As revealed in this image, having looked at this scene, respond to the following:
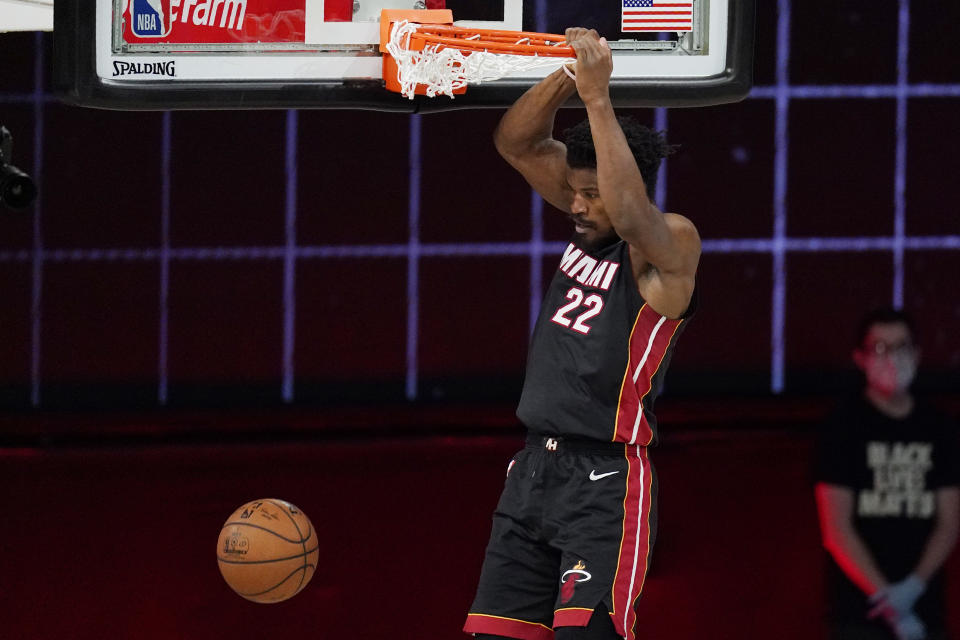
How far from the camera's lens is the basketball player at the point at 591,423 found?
343 centimetres

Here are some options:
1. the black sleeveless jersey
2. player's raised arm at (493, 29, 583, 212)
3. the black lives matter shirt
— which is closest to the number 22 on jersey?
the black sleeveless jersey

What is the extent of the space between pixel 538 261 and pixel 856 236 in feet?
4.48

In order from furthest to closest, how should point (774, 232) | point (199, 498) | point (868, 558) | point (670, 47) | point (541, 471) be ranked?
point (774, 232) → point (199, 498) → point (868, 558) → point (670, 47) → point (541, 471)

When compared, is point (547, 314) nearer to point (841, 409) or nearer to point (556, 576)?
point (556, 576)

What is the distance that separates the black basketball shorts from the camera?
136 inches

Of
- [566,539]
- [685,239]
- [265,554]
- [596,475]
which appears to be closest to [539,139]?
[685,239]

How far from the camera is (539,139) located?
3.83m

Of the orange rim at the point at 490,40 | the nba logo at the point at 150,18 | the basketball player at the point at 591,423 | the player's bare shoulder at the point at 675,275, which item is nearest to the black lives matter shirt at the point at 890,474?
the basketball player at the point at 591,423

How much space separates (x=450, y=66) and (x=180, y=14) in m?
0.73

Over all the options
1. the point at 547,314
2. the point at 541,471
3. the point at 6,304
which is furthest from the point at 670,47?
the point at 6,304

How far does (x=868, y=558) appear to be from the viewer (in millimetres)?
4277

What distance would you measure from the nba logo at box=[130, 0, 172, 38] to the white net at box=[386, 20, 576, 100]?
619mm

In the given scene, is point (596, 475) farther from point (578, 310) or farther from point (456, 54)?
point (456, 54)

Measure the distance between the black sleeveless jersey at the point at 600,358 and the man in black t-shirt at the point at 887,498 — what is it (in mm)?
958
